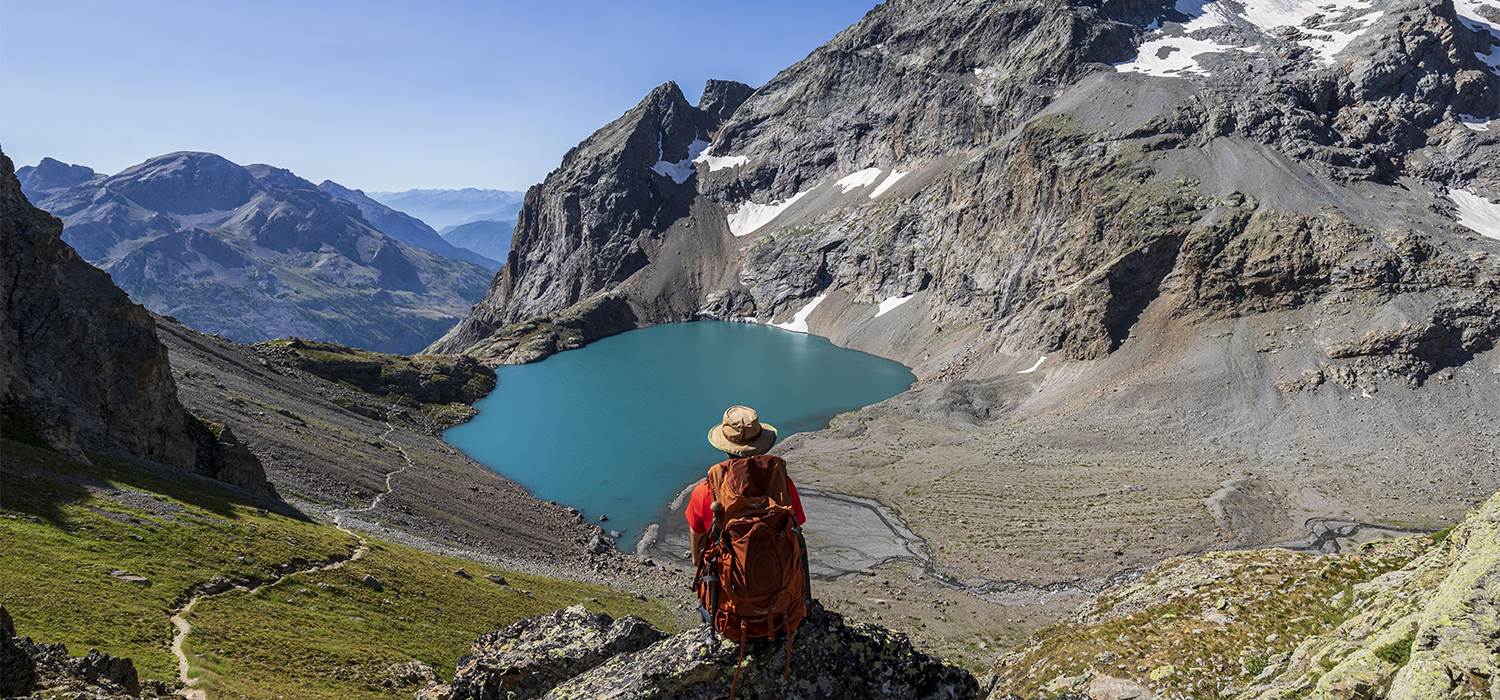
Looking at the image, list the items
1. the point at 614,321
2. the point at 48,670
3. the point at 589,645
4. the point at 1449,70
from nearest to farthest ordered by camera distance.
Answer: the point at 589,645, the point at 48,670, the point at 1449,70, the point at 614,321

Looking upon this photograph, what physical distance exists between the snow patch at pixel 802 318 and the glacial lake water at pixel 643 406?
2828mm

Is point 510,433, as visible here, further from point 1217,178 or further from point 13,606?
point 1217,178

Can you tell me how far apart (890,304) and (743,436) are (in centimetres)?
11697

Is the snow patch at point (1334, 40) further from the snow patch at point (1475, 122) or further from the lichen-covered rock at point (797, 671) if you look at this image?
the lichen-covered rock at point (797, 671)

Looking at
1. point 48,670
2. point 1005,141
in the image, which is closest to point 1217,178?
point 1005,141

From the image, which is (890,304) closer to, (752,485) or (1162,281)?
(1162,281)

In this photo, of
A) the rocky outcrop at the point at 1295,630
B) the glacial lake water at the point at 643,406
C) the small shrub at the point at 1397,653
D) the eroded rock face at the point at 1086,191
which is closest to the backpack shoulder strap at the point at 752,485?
the rocky outcrop at the point at 1295,630

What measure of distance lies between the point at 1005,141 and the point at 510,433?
8977 cm

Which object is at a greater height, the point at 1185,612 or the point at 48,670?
the point at 48,670

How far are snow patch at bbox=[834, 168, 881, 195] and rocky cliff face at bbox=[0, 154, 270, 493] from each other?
455 ft

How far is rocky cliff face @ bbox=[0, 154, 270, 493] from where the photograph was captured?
2658 centimetres

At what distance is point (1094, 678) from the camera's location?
9477 mm

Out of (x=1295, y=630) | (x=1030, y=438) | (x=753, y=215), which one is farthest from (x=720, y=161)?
(x=1295, y=630)

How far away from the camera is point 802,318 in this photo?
140250mm
